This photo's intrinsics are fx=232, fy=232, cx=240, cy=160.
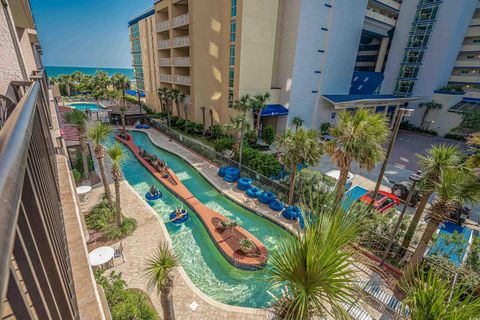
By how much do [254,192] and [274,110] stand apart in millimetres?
13634

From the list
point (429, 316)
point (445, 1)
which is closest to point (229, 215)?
point (429, 316)

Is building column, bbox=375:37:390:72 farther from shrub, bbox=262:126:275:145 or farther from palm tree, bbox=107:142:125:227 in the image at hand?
palm tree, bbox=107:142:125:227

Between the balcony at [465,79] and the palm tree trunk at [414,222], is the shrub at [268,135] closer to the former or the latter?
the palm tree trunk at [414,222]

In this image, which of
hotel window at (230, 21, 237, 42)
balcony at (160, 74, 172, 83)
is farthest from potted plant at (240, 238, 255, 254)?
balcony at (160, 74, 172, 83)

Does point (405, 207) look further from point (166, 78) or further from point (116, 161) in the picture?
point (166, 78)

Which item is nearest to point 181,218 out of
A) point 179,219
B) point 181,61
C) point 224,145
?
point 179,219

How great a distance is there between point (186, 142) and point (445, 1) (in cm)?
4326

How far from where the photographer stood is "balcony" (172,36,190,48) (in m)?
29.5

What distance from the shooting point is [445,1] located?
34500mm

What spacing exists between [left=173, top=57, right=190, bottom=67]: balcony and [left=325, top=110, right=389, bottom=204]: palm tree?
2452 centimetres

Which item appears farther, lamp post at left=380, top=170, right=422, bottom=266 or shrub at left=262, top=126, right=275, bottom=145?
Answer: shrub at left=262, top=126, right=275, bottom=145

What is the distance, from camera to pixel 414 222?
34.8 feet

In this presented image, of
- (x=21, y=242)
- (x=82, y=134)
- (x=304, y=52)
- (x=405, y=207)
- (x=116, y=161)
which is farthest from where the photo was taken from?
(x=304, y=52)

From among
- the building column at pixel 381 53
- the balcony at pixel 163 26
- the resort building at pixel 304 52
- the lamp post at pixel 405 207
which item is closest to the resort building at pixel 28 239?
the lamp post at pixel 405 207
